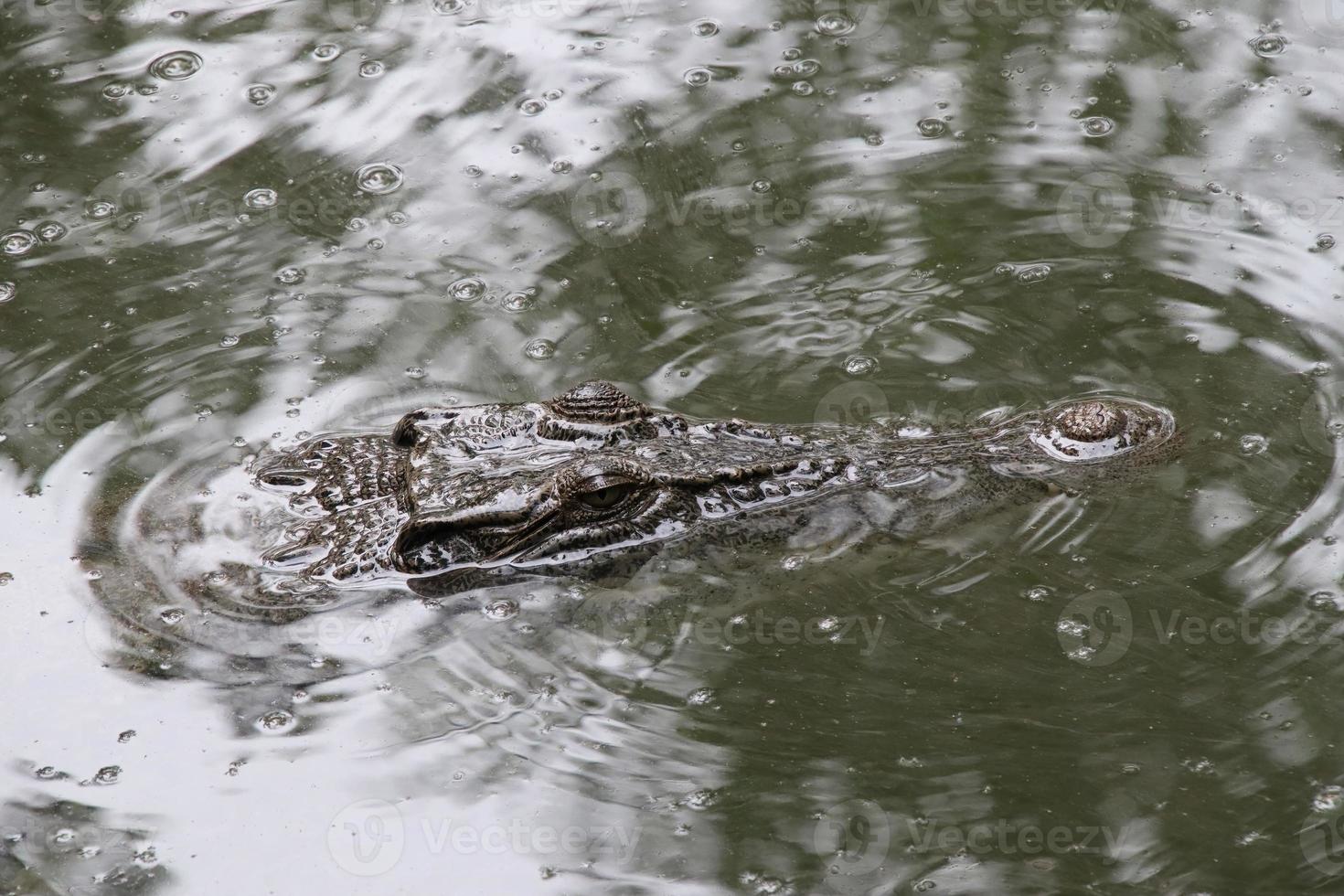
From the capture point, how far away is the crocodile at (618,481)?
4.89 meters

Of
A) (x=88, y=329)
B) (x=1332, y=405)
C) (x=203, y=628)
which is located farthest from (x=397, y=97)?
(x=1332, y=405)

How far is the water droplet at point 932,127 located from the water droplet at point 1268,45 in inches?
77.4

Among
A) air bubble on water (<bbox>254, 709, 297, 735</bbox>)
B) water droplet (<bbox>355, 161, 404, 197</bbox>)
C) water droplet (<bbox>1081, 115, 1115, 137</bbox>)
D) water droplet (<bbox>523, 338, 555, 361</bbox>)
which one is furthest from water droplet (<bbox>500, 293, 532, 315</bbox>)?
water droplet (<bbox>1081, 115, 1115, 137</bbox>)

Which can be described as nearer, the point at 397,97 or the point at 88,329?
the point at 88,329

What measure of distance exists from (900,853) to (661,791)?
80 centimetres

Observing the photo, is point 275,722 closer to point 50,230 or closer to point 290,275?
point 290,275

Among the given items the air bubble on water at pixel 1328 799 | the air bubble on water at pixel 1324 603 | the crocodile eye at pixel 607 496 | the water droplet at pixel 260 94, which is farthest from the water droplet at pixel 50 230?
the air bubble on water at pixel 1328 799

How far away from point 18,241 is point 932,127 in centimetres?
502

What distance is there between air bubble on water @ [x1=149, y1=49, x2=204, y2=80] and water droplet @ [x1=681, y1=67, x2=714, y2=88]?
3.03 metres

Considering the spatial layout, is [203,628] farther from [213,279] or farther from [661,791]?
[213,279]

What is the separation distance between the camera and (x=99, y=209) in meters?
7.32

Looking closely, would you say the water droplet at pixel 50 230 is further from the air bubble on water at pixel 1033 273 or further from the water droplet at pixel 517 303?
the air bubble on water at pixel 1033 273

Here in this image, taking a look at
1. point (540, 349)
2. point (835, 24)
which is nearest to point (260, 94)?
Result: point (540, 349)

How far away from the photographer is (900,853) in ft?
13.8
